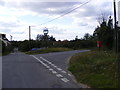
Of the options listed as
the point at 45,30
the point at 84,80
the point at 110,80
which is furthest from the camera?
the point at 45,30

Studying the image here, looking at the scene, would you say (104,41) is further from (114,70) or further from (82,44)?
(82,44)

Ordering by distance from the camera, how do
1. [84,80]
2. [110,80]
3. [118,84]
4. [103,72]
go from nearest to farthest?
[118,84]
[110,80]
[84,80]
[103,72]

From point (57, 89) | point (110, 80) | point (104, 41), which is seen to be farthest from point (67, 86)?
point (104, 41)

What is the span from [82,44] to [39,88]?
5450 centimetres

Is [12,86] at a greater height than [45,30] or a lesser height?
lesser

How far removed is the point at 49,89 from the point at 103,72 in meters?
3.29

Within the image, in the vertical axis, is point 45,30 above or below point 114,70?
above

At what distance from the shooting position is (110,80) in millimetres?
8812

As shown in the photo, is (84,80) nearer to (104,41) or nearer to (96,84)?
(96,84)

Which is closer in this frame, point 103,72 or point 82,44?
point 103,72

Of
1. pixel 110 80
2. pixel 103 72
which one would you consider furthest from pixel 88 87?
pixel 103 72

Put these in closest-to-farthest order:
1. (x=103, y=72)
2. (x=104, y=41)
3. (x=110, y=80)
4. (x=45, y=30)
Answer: (x=110, y=80)
(x=103, y=72)
(x=104, y=41)
(x=45, y=30)

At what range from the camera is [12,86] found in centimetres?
900

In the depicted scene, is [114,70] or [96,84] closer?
[96,84]
